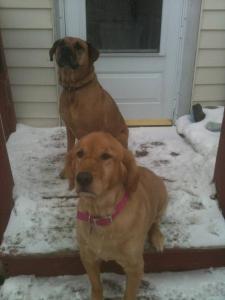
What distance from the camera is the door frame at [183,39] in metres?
3.48

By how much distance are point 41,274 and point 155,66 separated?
2509 millimetres

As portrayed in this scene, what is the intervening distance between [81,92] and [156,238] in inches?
48.2

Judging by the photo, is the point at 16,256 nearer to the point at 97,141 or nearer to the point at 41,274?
the point at 41,274

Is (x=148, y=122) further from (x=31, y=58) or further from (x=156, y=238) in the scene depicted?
(x=156, y=238)

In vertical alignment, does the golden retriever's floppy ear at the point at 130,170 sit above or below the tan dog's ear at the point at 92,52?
below

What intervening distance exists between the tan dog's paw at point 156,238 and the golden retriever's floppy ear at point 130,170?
65 cm

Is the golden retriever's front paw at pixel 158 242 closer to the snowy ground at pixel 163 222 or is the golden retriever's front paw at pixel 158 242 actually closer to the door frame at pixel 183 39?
the snowy ground at pixel 163 222

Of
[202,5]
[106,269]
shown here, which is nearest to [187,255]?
[106,269]

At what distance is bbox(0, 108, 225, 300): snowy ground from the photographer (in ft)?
6.71

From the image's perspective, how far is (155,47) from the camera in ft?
12.3

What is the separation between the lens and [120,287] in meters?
2.06

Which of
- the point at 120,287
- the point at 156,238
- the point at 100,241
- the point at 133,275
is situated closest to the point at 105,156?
the point at 100,241

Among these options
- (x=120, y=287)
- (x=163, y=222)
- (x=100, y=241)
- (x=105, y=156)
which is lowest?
(x=120, y=287)

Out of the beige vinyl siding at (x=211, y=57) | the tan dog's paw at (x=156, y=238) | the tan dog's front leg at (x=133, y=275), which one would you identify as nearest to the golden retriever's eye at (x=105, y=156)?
the tan dog's front leg at (x=133, y=275)
